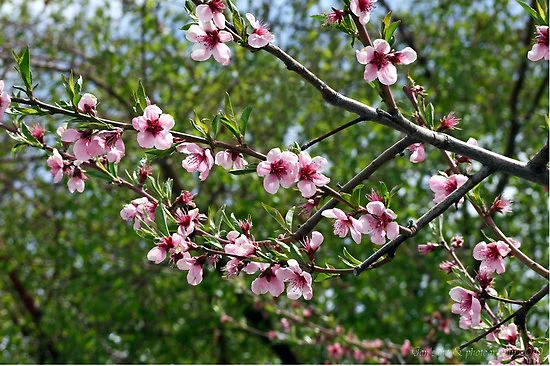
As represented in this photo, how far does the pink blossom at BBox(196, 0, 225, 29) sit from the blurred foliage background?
3.32 m

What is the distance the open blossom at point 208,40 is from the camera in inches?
67.8

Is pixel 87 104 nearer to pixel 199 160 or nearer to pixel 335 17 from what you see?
pixel 199 160

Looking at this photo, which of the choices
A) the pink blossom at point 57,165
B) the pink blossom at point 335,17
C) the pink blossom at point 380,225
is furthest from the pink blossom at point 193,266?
the pink blossom at point 335,17

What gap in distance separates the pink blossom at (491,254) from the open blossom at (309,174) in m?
0.56

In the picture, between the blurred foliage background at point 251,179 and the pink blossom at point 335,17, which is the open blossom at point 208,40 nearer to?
the pink blossom at point 335,17

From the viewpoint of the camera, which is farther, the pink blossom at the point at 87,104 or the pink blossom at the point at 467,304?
the pink blossom at the point at 467,304

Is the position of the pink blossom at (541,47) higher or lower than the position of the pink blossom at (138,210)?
higher

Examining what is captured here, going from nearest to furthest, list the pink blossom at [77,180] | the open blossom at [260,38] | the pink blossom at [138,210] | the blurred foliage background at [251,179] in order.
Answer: the open blossom at [260,38], the pink blossom at [138,210], the pink blossom at [77,180], the blurred foliage background at [251,179]

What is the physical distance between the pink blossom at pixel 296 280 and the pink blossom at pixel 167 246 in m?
0.25

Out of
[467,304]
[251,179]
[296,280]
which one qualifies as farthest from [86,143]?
[251,179]

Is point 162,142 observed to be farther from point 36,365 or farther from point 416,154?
point 36,365

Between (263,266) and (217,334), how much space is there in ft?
14.2

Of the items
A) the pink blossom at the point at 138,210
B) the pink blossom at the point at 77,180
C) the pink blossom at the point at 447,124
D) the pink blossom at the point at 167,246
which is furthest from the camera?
the pink blossom at the point at 77,180

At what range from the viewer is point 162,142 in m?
1.67
